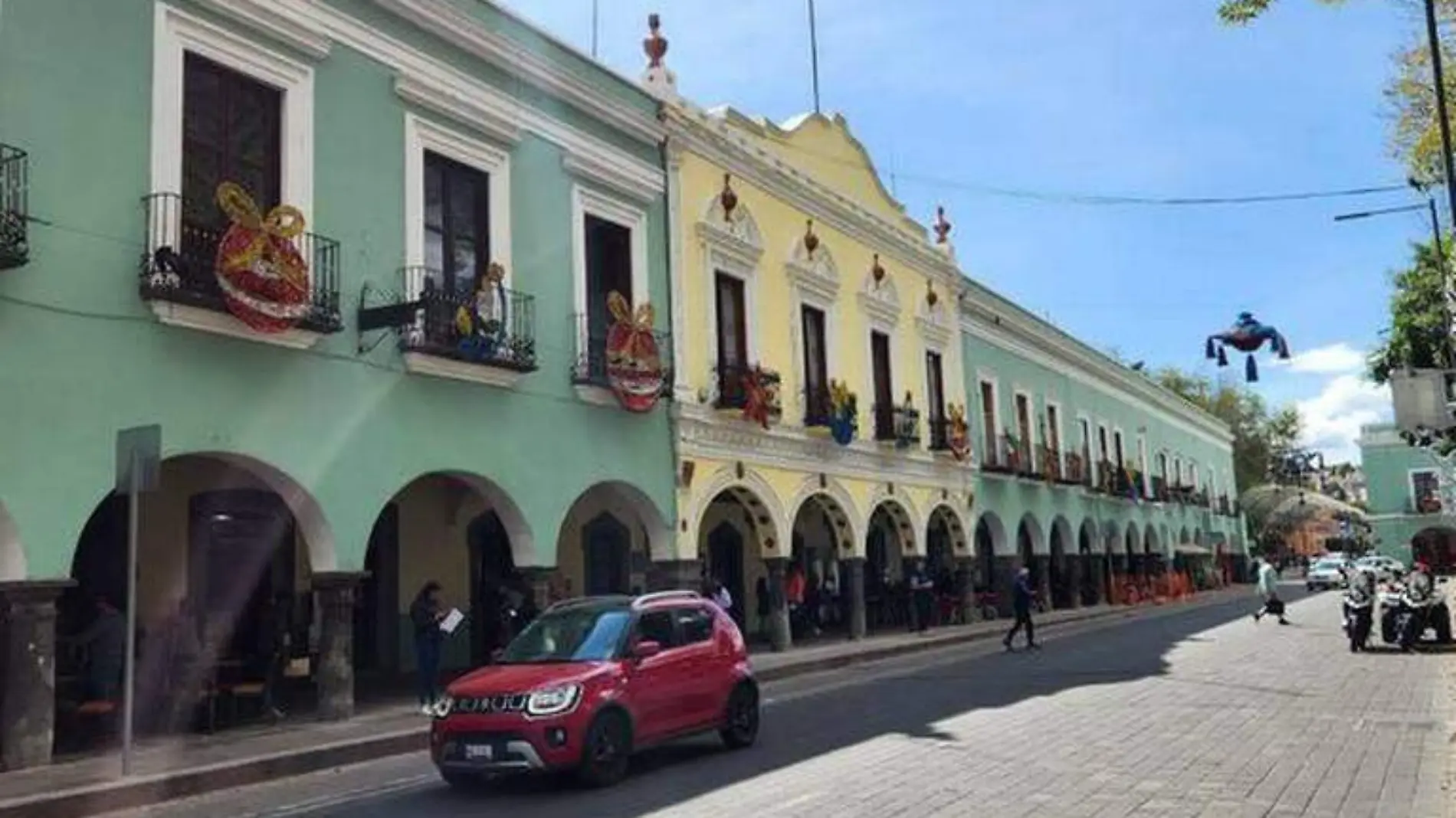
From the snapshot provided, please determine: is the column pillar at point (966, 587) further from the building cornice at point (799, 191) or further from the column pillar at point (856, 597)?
the building cornice at point (799, 191)

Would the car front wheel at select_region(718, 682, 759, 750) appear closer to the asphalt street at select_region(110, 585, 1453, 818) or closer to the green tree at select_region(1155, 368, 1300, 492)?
the asphalt street at select_region(110, 585, 1453, 818)

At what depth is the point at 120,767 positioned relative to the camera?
441 inches

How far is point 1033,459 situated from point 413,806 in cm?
2977

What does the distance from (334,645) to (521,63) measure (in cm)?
842

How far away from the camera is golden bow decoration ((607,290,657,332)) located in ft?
61.5

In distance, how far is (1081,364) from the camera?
4434 cm

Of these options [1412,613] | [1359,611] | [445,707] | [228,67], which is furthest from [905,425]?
[445,707]

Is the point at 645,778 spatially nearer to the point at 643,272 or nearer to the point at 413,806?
the point at 413,806

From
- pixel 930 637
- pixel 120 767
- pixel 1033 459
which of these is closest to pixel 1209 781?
pixel 120 767

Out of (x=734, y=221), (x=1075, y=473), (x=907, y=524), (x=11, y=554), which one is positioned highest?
(x=734, y=221)

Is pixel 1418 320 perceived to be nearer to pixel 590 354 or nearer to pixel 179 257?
pixel 590 354

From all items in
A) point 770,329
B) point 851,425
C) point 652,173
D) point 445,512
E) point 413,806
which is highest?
point 652,173

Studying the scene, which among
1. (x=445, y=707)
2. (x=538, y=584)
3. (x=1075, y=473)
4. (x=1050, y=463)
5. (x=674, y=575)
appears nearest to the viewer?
(x=445, y=707)

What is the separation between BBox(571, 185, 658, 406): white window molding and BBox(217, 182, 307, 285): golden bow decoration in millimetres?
5605
